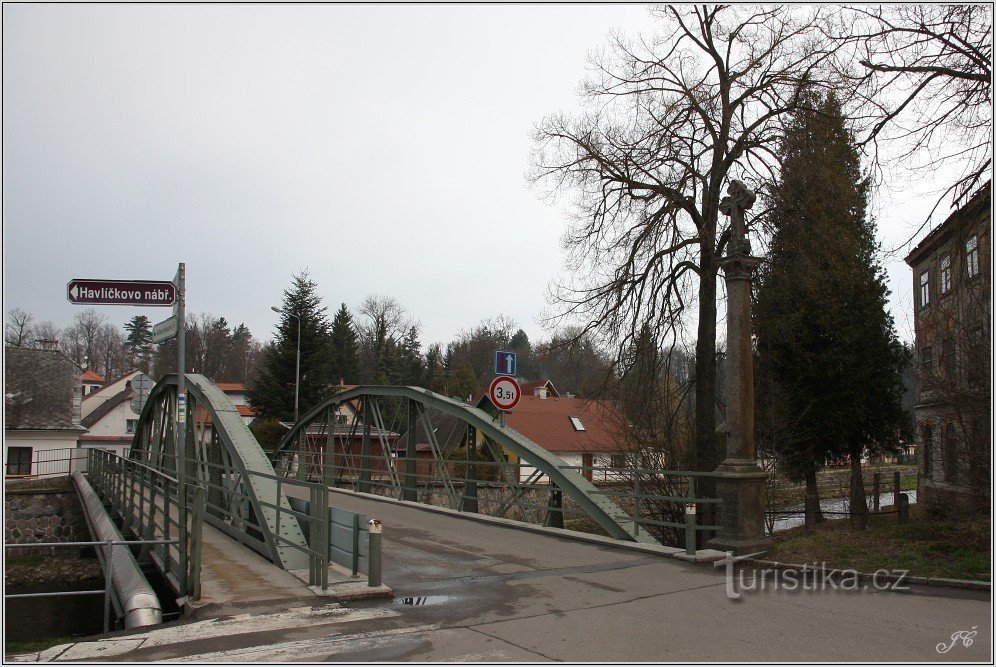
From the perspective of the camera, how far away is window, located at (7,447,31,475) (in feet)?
124

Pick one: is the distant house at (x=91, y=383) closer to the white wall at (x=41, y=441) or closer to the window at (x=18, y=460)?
the white wall at (x=41, y=441)

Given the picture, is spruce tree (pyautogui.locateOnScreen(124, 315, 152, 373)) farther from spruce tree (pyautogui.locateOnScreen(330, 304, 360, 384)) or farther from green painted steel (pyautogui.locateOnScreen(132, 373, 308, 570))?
green painted steel (pyautogui.locateOnScreen(132, 373, 308, 570))

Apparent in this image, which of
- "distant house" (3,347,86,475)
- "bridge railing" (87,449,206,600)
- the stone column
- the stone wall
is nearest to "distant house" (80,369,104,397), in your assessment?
"distant house" (3,347,86,475)

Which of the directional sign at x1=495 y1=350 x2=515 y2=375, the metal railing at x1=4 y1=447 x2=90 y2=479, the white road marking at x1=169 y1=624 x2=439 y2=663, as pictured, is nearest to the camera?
the white road marking at x1=169 y1=624 x2=439 y2=663

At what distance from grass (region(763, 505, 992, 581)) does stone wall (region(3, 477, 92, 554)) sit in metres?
24.7

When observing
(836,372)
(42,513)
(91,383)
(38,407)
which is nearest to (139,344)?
(91,383)

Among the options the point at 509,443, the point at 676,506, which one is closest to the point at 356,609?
the point at 509,443

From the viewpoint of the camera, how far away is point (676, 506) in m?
16.6

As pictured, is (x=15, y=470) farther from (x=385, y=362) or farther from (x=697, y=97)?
(x=697, y=97)

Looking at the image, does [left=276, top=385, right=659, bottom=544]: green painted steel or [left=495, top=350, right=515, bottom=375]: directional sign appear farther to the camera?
[left=495, top=350, right=515, bottom=375]: directional sign

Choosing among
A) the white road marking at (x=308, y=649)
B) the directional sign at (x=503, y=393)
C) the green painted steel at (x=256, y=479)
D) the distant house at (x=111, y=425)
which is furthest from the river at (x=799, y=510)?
the distant house at (x=111, y=425)

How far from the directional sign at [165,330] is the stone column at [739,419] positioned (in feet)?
23.4

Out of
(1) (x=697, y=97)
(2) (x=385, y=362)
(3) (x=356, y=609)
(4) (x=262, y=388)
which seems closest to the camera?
(3) (x=356, y=609)

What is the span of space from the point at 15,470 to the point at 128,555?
106ft
